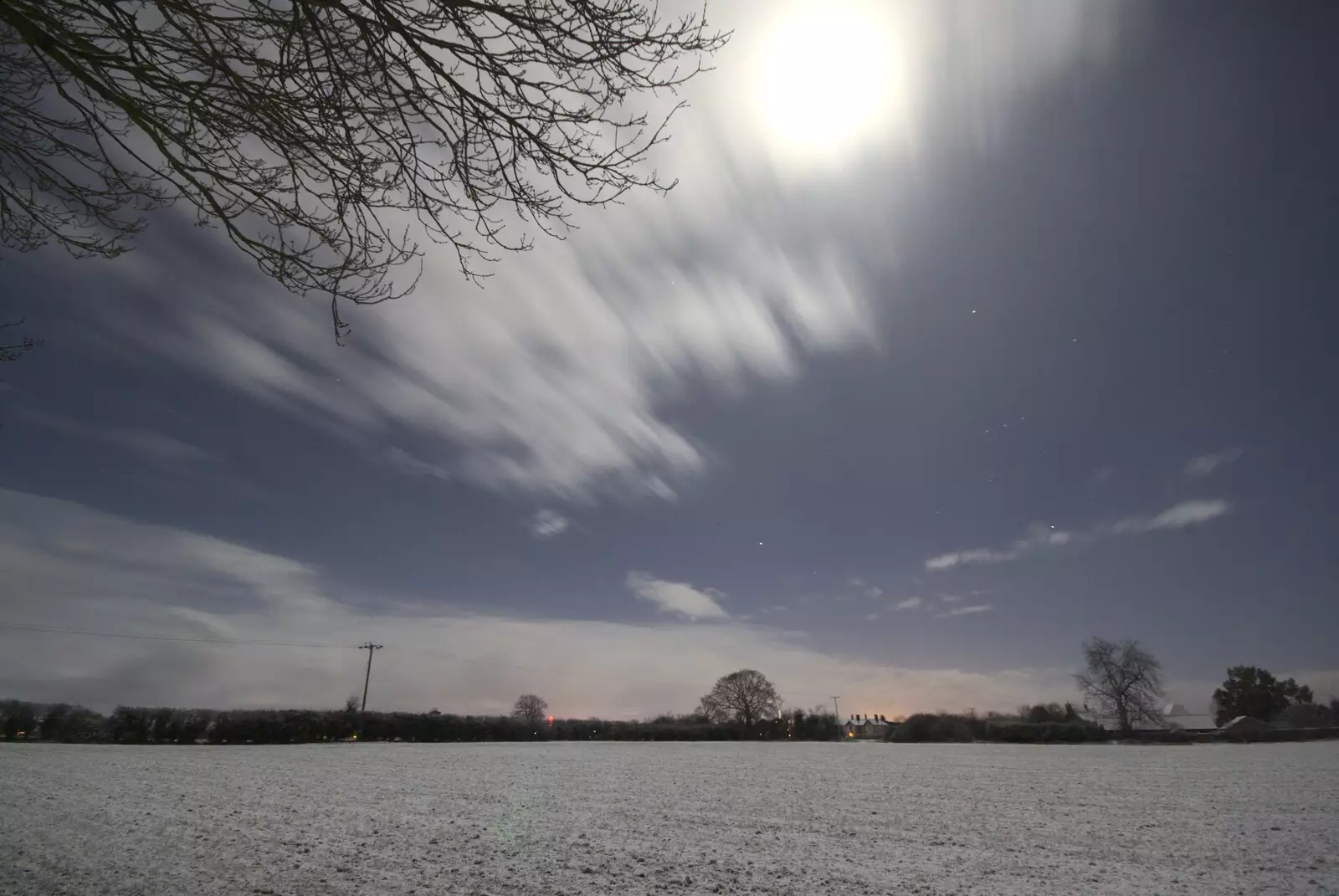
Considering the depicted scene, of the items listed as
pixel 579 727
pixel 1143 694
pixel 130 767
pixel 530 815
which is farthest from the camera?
pixel 1143 694

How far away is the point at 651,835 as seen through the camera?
25.7ft

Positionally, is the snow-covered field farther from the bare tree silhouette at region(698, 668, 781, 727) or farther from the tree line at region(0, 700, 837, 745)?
the bare tree silhouette at region(698, 668, 781, 727)

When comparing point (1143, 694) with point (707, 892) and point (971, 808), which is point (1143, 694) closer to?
point (971, 808)

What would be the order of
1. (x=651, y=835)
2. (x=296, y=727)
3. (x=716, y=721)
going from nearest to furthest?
(x=651, y=835) < (x=296, y=727) < (x=716, y=721)

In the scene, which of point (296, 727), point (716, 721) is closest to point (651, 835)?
point (296, 727)

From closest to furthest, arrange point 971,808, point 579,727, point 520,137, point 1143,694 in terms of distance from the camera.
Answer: point 520,137 → point 971,808 → point 579,727 → point 1143,694

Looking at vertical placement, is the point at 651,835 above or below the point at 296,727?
above

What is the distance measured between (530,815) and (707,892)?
513cm

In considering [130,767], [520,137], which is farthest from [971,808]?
[130,767]

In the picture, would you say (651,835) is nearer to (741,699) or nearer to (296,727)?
(296,727)

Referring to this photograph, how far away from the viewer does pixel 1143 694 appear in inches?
2530

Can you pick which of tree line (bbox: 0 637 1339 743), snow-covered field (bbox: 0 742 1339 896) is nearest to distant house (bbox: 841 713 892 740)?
tree line (bbox: 0 637 1339 743)

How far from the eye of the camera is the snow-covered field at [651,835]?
5582 millimetres

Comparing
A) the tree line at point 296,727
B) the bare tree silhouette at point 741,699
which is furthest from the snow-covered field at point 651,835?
the bare tree silhouette at point 741,699
